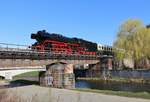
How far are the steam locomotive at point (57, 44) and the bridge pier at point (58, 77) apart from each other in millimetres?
5191

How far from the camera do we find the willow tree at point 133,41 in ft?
298

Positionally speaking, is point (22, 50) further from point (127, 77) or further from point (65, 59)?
point (127, 77)

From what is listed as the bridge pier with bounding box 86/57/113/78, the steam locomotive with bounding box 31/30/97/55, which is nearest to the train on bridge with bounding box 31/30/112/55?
the steam locomotive with bounding box 31/30/97/55

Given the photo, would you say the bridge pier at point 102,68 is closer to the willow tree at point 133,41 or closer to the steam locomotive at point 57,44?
the willow tree at point 133,41

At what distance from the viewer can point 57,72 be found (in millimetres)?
56656

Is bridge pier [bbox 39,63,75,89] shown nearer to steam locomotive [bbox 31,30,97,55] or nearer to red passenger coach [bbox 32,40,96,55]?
red passenger coach [bbox 32,40,96,55]

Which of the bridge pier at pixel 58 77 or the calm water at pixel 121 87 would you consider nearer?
the bridge pier at pixel 58 77

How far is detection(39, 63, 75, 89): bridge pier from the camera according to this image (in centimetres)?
5522

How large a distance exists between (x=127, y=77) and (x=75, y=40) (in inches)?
619

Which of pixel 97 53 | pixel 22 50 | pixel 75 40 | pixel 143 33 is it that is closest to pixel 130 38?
pixel 143 33

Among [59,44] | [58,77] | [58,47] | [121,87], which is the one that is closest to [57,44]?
[59,44]

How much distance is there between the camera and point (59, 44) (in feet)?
Result: 229

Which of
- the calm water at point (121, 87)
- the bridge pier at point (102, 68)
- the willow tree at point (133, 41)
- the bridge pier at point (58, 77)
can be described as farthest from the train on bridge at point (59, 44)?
the willow tree at point (133, 41)

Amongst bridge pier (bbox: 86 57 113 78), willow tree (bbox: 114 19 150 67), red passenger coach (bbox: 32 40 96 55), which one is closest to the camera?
red passenger coach (bbox: 32 40 96 55)
